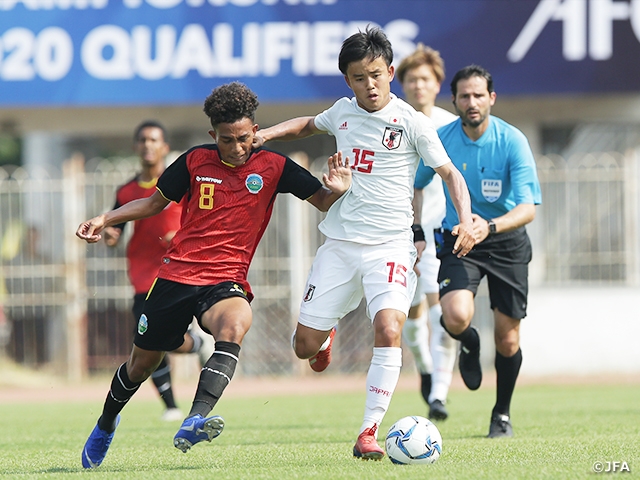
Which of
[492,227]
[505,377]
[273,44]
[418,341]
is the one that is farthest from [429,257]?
[273,44]

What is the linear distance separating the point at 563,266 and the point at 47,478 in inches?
418

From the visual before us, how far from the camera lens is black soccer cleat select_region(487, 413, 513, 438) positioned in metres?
7.05

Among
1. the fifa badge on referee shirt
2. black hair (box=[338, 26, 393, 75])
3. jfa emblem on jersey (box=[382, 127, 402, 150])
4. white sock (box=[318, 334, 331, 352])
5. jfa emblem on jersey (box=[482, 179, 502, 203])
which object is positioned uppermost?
black hair (box=[338, 26, 393, 75])

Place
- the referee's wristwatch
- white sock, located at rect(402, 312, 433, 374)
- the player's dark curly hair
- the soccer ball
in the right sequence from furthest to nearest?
white sock, located at rect(402, 312, 433, 374) < the referee's wristwatch < the player's dark curly hair < the soccer ball

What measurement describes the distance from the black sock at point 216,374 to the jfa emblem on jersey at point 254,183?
2.92 ft

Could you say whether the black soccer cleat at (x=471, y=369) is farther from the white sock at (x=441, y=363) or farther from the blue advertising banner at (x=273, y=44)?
the blue advertising banner at (x=273, y=44)

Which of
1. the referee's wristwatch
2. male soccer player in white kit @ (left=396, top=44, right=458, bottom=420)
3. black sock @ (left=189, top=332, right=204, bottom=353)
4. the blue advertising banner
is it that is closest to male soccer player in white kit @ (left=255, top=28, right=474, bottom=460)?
the referee's wristwatch

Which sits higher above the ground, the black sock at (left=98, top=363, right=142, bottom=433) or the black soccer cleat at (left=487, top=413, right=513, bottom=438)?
the black sock at (left=98, top=363, right=142, bottom=433)

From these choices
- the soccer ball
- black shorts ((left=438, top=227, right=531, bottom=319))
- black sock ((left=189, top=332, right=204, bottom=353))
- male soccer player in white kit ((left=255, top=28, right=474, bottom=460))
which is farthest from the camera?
black sock ((left=189, top=332, right=204, bottom=353))

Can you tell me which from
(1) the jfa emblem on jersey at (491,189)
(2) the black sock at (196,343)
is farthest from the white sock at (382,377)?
(2) the black sock at (196,343)

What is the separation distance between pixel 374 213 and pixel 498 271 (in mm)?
1483

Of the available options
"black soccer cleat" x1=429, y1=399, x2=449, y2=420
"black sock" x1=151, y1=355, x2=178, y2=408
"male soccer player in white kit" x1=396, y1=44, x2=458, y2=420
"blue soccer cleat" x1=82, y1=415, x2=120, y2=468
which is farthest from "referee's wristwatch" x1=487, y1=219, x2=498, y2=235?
"black sock" x1=151, y1=355, x2=178, y2=408

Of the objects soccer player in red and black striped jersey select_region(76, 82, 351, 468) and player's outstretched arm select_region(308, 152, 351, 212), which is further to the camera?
player's outstretched arm select_region(308, 152, 351, 212)

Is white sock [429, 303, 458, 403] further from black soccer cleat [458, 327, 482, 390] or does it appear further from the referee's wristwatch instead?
the referee's wristwatch
